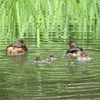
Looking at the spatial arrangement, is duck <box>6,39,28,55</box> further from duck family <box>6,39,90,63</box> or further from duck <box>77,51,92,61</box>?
duck <box>77,51,92,61</box>

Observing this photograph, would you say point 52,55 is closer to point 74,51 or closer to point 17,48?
point 74,51

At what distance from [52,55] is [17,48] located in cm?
367

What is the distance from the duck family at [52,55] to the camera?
10.3 m

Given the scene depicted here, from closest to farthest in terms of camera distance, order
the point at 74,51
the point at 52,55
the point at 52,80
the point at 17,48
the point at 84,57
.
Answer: the point at 52,80 → the point at 52,55 → the point at 84,57 → the point at 74,51 → the point at 17,48

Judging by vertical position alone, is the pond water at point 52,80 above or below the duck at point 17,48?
below

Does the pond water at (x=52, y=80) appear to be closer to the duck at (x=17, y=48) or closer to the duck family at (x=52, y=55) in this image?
the duck family at (x=52, y=55)

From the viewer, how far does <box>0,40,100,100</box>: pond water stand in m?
5.81

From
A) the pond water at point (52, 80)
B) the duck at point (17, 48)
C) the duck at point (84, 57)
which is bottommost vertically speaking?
the pond water at point (52, 80)

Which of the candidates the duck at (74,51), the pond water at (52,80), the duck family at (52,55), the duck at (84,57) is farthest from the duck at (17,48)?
the duck at (84,57)

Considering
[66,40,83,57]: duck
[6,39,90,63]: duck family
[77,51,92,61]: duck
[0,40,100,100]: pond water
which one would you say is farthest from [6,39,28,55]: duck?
[77,51,92,61]: duck

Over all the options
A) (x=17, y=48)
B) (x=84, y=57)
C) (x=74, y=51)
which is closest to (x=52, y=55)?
(x=84, y=57)

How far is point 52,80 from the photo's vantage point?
7172 mm

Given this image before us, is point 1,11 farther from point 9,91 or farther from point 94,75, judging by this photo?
point 94,75

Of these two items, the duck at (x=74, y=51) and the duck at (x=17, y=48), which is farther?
the duck at (x=17, y=48)
